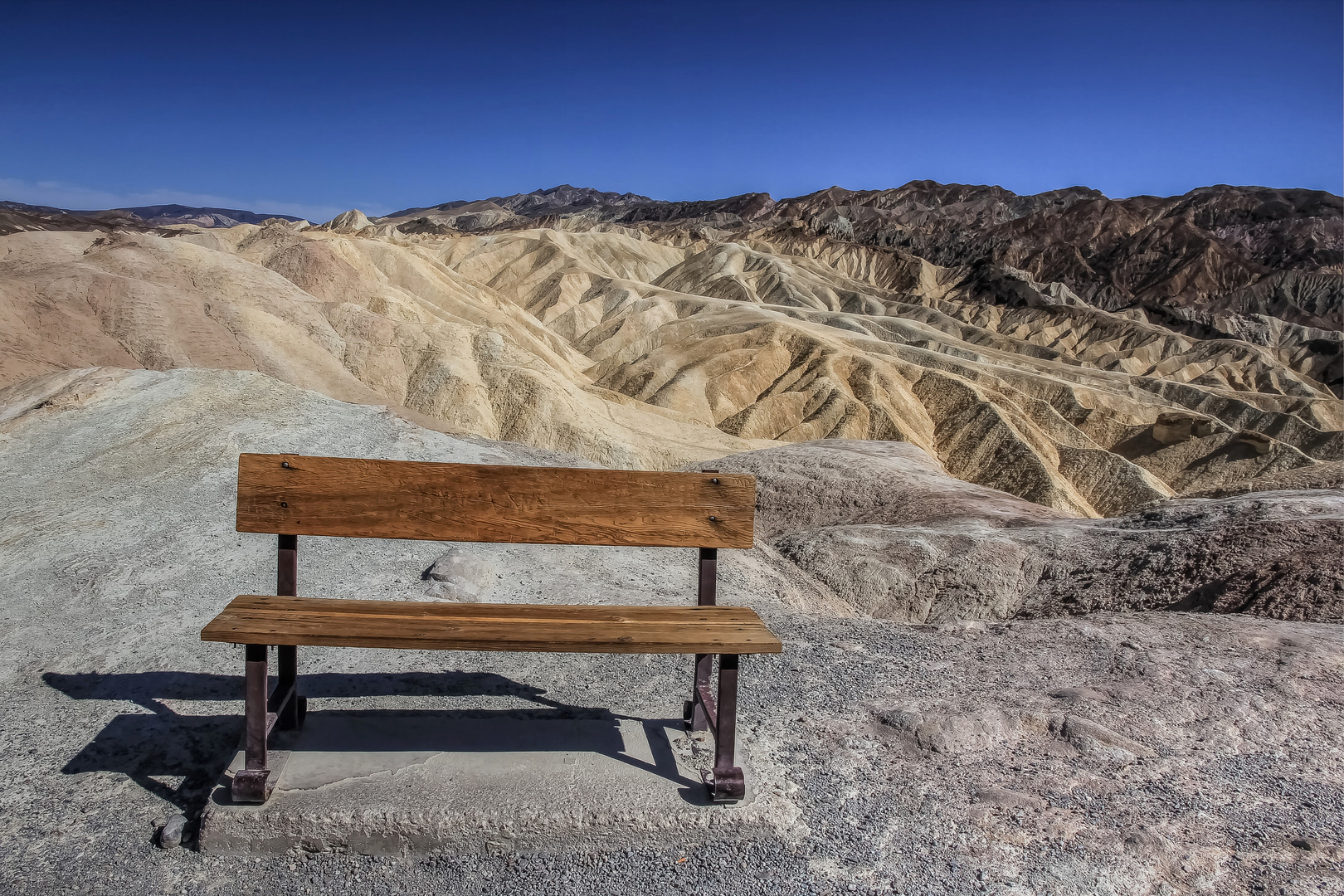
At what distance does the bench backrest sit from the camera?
3572 mm

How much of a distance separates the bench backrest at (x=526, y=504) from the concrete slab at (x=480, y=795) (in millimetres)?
828

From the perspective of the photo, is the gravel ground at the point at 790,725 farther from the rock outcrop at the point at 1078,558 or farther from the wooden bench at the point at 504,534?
the rock outcrop at the point at 1078,558

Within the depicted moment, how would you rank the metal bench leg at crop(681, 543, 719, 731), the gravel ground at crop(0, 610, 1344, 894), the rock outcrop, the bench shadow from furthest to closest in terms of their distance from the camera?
the rock outcrop, the metal bench leg at crop(681, 543, 719, 731), the bench shadow, the gravel ground at crop(0, 610, 1344, 894)

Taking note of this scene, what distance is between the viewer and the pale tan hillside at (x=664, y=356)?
15102 millimetres

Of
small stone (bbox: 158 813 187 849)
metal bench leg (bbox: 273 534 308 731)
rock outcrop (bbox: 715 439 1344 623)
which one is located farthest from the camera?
rock outcrop (bbox: 715 439 1344 623)

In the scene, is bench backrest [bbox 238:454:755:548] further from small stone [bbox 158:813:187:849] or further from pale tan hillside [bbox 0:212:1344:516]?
pale tan hillside [bbox 0:212:1344:516]

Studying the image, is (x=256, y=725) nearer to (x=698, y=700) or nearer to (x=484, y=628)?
(x=484, y=628)

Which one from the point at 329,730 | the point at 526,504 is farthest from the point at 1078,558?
the point at 329,730

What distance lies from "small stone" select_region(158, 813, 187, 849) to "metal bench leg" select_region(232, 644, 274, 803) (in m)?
0.22

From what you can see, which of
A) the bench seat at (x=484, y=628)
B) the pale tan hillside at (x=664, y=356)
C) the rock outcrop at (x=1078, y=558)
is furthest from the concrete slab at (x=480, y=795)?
the pale tan hillside at (x=664, y=356)

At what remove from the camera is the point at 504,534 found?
3.66 metres

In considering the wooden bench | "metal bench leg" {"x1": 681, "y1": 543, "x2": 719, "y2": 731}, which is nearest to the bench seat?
the wooden bench

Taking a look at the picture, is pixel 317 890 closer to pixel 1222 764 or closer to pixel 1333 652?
pixel 1222 764

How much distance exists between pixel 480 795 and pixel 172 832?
1064 millimetres
